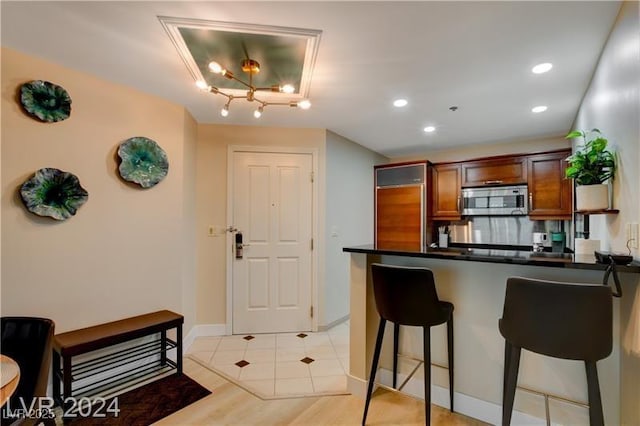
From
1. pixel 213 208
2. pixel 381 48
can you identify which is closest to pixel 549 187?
pixel 381 48

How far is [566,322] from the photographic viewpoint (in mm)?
1254

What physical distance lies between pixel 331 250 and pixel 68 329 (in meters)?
2.47

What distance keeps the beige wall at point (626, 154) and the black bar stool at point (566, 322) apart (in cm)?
22

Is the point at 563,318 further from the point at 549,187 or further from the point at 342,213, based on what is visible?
the point at 549,187

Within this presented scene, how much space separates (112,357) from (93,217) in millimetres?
1099

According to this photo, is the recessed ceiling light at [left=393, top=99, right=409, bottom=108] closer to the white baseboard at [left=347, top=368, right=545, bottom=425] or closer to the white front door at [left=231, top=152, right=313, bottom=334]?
the white front door at [left=231, top=152, right=313, bottom=334]

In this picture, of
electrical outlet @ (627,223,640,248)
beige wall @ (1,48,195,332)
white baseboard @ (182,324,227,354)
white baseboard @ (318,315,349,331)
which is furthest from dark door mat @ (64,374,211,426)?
electrical outlet @ (627,223,640,248)

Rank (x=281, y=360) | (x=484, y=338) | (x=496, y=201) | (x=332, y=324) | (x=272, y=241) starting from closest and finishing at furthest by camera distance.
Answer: (x=484, y=338)
(x=281, y=360)
(x=272, y=241)
(x=332, y=324)
(x=496, y=201)

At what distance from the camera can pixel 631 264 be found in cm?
129

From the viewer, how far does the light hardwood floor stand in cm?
189

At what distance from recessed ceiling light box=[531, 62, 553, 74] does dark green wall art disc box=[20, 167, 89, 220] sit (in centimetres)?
341

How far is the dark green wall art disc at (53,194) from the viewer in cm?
199

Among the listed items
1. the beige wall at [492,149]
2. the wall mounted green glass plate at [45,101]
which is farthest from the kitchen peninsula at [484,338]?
the beige wall at [492,149]

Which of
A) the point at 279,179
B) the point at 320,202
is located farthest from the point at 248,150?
the point at 320,202
